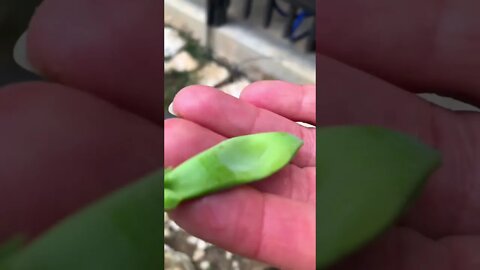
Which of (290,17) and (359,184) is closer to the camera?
(359,184)

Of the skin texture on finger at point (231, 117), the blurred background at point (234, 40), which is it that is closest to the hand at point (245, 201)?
the skin texture on finger at point (231, 117)

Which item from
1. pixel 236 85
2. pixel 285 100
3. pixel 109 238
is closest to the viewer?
pixel 109 238

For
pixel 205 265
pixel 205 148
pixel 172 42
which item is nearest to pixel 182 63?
pixel 172 42

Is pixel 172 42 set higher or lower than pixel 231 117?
lower

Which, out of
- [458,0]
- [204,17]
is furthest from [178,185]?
[204,17]

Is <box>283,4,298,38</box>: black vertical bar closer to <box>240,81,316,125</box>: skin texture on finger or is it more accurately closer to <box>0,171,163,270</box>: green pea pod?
<box>240,81,316,125</box>: skin texture on finger

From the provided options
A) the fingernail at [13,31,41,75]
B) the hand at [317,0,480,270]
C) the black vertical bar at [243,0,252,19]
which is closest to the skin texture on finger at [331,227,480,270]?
the hand at [317,0,480,270]

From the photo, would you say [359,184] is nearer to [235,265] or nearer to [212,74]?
[235,265]
